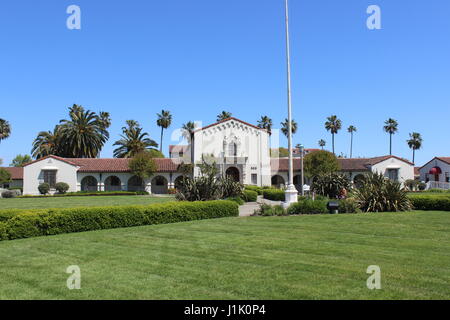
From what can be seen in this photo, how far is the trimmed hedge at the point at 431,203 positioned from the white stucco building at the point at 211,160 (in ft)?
78.0

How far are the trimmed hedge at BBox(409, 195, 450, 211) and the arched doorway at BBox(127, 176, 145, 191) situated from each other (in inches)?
1439

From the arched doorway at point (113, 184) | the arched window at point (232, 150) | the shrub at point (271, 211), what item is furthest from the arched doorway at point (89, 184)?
the shrub at point (271, 211)

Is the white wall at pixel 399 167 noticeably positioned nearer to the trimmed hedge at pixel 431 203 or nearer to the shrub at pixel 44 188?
the trimmed hedge at pixel 431 203

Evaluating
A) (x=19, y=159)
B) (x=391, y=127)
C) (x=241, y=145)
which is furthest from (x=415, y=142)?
(x=19, y=159)

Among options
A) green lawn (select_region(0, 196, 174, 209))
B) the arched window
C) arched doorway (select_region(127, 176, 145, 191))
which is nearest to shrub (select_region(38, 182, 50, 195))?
arched doorway (select_region(127, 176, 145, 191))

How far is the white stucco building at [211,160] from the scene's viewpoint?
44.6 m

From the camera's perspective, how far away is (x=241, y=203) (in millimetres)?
22922

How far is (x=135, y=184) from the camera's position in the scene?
162 feet

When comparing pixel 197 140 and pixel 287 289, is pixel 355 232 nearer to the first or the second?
pixel 287 289

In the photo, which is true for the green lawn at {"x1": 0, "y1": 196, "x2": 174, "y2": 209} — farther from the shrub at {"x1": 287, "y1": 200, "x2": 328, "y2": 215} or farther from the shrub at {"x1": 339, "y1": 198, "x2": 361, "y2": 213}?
the shrub at {"x1": 339, "y1": 198, "x2": 361, "y2": 213}

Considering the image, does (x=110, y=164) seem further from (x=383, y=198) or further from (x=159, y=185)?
(x=383, y=198)

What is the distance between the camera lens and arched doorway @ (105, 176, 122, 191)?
1957 inches

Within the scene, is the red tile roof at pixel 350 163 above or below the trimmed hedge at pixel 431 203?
above
